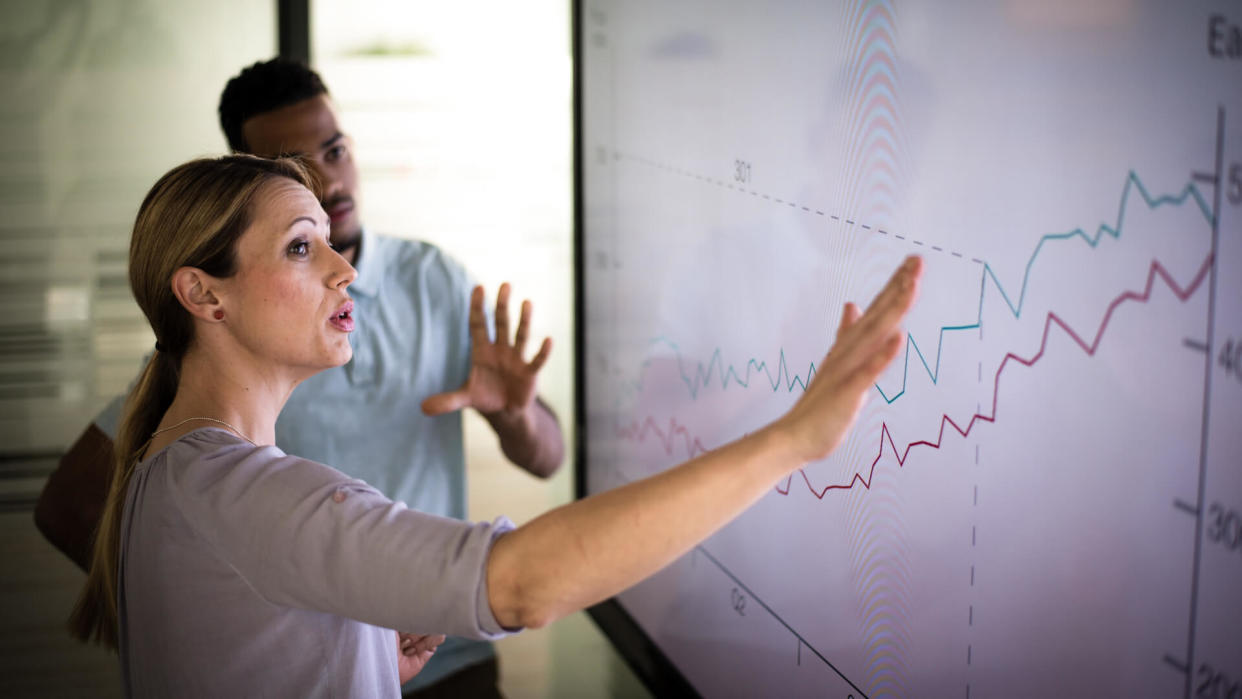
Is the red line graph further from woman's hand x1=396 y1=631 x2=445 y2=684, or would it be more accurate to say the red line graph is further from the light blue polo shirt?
the light blue polo shirt

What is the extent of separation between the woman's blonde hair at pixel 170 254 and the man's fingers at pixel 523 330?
1.17 ft

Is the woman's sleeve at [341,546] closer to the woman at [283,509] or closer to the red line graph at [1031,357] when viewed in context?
the woman at [283,509]

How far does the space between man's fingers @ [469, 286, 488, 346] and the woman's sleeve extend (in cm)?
62

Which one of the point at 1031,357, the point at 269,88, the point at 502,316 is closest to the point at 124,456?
the point at 502,316

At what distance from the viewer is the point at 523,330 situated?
1494 mm

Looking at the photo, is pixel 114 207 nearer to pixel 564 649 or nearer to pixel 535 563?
pixel 564 649

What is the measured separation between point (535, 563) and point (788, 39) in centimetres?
59

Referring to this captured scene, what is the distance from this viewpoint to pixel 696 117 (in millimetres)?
1356

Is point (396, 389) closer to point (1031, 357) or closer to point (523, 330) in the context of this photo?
point (523, 330)

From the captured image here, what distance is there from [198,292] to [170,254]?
4cm

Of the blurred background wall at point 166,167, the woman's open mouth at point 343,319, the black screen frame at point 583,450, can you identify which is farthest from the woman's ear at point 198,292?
the blurred background wall at point 166,167

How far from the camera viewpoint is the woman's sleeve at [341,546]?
0.82 metres

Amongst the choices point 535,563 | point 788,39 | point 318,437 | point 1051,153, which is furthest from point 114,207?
point 1051,153

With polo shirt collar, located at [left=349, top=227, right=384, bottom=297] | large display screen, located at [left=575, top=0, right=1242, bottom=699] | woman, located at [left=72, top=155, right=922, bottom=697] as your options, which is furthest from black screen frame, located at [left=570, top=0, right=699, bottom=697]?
woman, located at [left=72, top=155, right=922, bottom=697]
